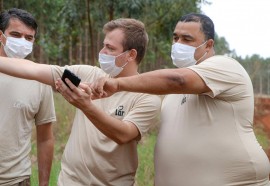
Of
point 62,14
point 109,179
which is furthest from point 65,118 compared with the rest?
point 109,179

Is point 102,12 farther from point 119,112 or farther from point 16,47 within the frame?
point 119,112

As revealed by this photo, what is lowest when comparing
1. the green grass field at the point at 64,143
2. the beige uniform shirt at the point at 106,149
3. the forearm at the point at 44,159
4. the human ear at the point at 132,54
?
the green grass field at the point at 64,143

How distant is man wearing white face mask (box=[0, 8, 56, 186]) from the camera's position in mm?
3326

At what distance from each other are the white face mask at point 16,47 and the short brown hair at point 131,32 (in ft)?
2.22

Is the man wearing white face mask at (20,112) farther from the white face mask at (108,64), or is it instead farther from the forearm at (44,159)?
the white face mask at (108,64)

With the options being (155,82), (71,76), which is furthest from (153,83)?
(71,76)

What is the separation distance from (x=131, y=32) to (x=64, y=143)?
6.35 meters

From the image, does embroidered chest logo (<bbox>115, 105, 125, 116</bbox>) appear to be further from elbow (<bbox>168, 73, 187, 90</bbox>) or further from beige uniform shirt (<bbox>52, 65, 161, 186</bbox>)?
elbow (<bbox>168, 73, 187, 90</bbox>)

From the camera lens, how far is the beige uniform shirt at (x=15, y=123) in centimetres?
332

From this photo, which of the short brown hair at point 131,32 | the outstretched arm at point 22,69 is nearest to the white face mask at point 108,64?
the short brown hair at point 131,32

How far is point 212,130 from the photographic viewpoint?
2.79 metres

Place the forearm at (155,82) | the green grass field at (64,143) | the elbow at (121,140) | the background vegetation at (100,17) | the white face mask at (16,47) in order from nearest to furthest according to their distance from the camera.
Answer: the forearm at (155,82) → the elbow at (121,140) → the white face mask at (16,47) → the green grass field at (64,143) → the background vegetation at (100,17)

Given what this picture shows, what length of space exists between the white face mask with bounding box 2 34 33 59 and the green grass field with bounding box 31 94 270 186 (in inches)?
100

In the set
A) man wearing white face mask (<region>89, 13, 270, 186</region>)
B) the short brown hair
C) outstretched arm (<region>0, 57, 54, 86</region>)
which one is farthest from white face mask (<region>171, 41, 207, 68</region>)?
outstretched arm (<region>0, 57, 54, 86</region>)
